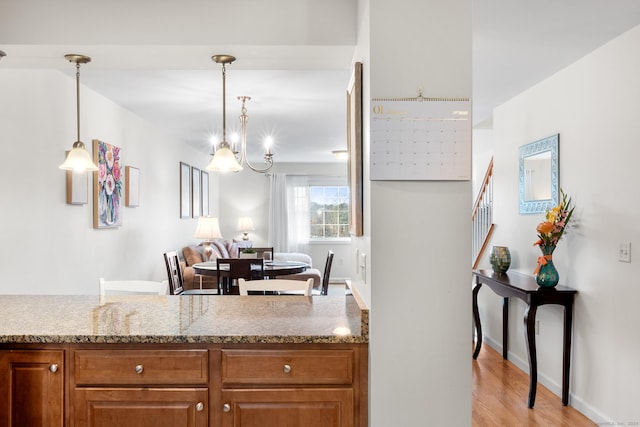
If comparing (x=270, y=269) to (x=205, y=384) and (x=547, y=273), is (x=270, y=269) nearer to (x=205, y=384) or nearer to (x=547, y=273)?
(x=547, y=273)

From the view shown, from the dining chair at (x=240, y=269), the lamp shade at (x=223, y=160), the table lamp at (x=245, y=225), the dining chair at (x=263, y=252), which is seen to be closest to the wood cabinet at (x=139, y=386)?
the lamp shade at (x=223, y=160)

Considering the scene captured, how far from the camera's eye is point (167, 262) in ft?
14.5

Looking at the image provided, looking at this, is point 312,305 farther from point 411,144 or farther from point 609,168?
point 609,168

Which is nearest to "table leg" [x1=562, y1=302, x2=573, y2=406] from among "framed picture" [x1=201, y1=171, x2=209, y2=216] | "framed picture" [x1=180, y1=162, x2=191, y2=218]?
"framed picture" [x1=180, y1=162, x2=191, y2=218]

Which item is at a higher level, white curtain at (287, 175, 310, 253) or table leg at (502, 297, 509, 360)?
white curtain at (287, 175, 310, 253)

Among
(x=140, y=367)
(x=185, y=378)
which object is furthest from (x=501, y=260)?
(x=140, y=367)

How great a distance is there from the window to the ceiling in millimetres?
4069

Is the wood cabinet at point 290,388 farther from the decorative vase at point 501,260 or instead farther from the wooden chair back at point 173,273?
the wooden chair back at point 173,273

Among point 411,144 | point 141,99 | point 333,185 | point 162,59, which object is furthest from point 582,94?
point 333,185

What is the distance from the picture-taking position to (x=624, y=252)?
105 inches

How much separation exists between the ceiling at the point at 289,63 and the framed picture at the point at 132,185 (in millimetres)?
638

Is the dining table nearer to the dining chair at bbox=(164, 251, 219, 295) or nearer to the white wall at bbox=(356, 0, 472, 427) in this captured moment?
the dining chair at bbox=(164, 251, 219, 295)

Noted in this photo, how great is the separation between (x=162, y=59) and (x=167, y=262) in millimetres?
2569

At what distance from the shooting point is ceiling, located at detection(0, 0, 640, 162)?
2129 millimetres
